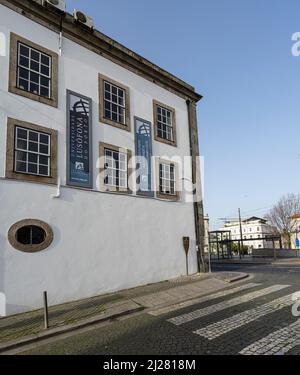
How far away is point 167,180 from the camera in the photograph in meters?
15.4

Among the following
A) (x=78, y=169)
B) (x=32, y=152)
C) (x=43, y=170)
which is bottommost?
(x=43, y=170)

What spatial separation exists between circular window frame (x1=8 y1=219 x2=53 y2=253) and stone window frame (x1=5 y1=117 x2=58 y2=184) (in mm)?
1504

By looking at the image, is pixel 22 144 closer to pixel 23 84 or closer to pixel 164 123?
pixel 23 84

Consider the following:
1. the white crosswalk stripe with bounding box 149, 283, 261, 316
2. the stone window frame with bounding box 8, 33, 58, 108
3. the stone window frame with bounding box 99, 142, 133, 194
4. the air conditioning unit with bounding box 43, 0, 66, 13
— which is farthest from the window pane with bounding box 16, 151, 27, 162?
the white crosswalk stripe with bounding box 149, 283, 261, 316

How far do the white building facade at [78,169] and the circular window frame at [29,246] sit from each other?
0.03 m

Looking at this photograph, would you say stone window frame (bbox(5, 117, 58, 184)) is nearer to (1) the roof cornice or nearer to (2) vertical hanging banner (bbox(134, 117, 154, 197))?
(2) vertical hanging banner (bbox(134, 117, 154, 197))

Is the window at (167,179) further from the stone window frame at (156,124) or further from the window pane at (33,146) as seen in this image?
the window pane at (33,146)

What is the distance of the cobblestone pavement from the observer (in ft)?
17.5

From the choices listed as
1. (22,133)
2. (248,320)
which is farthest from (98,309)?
(22,133)

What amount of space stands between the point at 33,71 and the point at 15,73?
835mm

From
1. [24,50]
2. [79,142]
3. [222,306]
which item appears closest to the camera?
[222,306]
